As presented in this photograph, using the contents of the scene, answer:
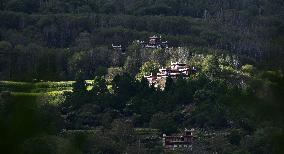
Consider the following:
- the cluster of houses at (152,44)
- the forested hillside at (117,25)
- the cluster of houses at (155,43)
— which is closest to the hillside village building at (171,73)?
the forested hillside at (117,25)

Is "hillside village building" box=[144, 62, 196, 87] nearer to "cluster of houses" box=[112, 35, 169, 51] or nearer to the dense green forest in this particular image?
the dense green forest

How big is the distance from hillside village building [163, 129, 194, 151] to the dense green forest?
0.83ft

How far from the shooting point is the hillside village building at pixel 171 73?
84.2ft

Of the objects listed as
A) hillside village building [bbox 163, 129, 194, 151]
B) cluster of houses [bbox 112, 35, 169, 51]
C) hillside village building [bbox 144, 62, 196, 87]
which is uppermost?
cluster of houses [bbox 112, 35, 169, 51]

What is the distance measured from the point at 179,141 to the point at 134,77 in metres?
8.02

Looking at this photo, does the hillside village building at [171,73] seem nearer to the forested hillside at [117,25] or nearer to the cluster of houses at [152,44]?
the forested hillside at [117,25]

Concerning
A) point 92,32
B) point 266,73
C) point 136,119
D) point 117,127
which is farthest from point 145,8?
point 266,73

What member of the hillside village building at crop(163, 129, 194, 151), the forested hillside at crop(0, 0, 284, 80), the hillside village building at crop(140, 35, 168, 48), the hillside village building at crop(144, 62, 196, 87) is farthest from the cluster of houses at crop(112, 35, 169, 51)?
the hillside village building at crop(163, 129, 194, 151)

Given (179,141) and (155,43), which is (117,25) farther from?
(179,141)

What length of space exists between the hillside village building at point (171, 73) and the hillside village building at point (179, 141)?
5.90m

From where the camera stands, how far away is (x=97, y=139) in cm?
1670

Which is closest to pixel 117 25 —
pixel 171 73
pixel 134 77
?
pixel 134 77

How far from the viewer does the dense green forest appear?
8.65ft

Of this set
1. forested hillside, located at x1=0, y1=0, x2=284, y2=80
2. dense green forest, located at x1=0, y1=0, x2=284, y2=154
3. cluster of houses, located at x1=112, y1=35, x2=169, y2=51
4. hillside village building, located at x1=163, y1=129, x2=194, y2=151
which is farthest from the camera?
forested hillside, located at x1=0, y1=0, x2=284, y2=80
